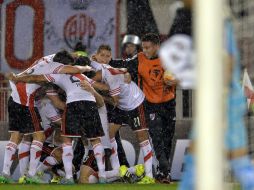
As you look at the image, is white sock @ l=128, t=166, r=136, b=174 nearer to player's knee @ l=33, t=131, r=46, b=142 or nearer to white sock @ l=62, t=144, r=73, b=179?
white sock @ l=62, t=144, r=73, b=179

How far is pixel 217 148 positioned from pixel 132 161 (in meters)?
8.40

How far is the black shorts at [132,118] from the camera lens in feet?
37.2

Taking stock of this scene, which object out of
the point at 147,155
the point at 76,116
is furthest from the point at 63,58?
the point at 147,155

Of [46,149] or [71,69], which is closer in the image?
[71,69]

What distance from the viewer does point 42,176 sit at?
1147 centimetres

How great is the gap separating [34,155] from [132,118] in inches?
44.1

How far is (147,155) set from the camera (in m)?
11.3

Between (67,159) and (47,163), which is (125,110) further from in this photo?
(47,163)

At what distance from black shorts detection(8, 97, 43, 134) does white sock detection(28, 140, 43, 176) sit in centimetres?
15

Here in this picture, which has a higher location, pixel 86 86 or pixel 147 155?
pixel 86 86

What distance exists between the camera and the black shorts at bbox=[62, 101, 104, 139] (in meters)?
11.0

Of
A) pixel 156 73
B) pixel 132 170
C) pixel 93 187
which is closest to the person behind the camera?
pixel 93 187

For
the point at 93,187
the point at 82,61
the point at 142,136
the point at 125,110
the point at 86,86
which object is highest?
the point at 82,61

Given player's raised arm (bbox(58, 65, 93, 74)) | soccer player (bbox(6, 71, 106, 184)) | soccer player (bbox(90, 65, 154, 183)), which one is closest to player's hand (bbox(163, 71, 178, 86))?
soccer player (bbox(90, 65, 154, 183))
